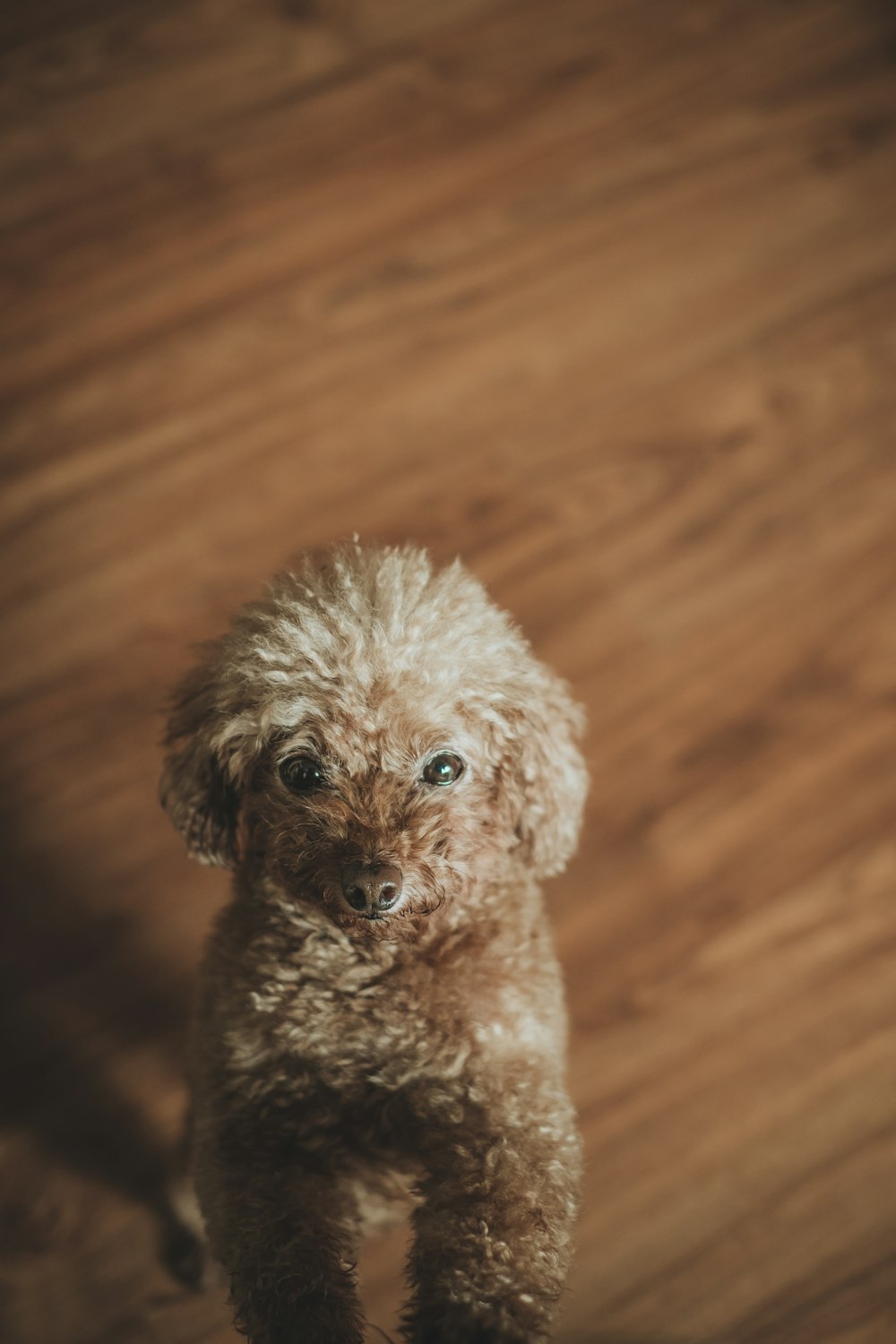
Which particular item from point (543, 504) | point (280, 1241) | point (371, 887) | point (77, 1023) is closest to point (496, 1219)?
point (280, 1241)

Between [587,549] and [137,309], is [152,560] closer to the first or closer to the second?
[137,309]

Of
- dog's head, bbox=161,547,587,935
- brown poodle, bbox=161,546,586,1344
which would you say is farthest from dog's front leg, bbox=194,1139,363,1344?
dog's head, bbox=161,547,587,935

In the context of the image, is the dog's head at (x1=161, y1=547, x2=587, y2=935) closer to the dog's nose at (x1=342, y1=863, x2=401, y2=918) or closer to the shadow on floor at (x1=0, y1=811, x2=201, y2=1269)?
the dog's nose at (x1=342, y1=863, x2=401, y2=918)

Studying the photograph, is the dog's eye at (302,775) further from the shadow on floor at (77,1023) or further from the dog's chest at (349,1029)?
the shadow on floor at (77,1023)

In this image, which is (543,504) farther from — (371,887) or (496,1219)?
(496,1219)

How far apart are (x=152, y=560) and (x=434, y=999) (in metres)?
0.88

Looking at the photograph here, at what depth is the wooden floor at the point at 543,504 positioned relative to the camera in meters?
1.30

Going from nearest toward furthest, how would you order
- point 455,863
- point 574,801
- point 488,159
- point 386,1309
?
point 455,863
point 574,801
point 386,1309
point 488,159

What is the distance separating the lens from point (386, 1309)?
125 cm

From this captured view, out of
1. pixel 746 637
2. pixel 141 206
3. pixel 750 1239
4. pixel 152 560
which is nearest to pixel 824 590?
pixel 746 637

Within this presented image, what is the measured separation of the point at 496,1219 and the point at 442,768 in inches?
14.6

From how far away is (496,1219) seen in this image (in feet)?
2.72

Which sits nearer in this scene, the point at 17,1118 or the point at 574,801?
the point at 574,801

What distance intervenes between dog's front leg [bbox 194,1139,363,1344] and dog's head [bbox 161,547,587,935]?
0.24 m
